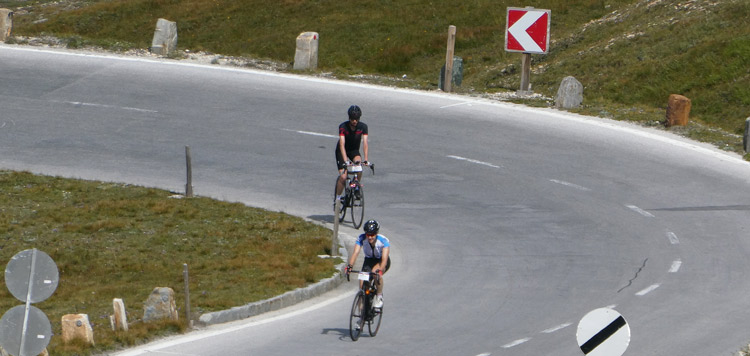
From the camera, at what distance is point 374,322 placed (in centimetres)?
1457

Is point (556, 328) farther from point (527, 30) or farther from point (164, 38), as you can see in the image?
point (164, 38)

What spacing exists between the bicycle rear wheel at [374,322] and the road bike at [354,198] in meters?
5.13

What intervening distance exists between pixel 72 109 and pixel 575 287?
53.6 feet

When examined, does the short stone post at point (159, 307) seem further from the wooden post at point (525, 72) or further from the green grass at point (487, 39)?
the wooden post at point (525, 72)

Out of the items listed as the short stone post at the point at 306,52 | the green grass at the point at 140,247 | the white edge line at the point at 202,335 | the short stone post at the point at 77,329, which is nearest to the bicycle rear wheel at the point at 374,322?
the white edge line at the point at 202,335

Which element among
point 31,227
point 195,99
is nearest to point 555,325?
point 31,227

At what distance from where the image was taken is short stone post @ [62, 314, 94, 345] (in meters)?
13.4

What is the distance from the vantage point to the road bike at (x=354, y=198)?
19.7 meters

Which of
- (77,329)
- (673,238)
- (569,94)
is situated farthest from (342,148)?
(569,94)

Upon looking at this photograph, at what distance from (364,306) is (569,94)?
51.5ft

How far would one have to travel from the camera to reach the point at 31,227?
20047 mm

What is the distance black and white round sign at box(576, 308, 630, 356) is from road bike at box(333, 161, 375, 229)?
32.5ft

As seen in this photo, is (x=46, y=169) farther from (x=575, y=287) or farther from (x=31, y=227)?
(x=575, y=287)

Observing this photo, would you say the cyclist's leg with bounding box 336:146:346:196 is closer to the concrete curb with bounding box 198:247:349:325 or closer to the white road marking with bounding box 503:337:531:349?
the concrete curb with bounding box 198:247:349:325
